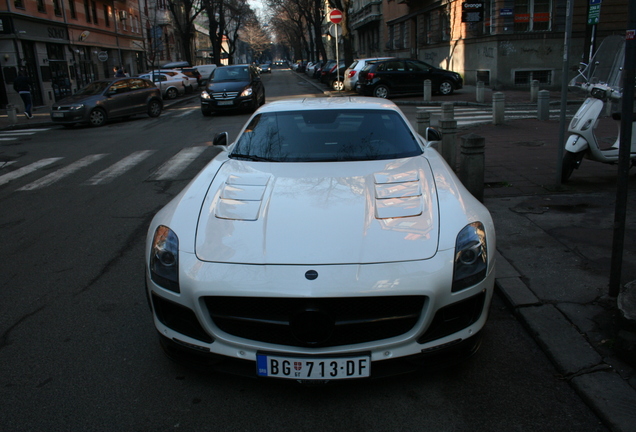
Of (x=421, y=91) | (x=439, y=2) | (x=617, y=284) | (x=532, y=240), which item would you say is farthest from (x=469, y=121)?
(x=439, y=2)

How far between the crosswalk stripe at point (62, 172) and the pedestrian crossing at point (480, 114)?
877 cm

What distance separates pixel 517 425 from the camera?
8.66ft

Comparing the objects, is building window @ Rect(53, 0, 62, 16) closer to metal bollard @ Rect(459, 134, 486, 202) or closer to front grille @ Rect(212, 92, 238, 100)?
front grille @ Rect(212, 92, 238, 100)

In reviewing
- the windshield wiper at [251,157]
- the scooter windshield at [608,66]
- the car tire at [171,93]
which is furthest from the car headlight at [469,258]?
the car tire at [171,93]

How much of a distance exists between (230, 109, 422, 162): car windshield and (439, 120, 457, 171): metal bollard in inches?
134

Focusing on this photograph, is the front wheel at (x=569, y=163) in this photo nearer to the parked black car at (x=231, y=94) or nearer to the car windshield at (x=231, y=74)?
the parked black car at (x=231, y=94)

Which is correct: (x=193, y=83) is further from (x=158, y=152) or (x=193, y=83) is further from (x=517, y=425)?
(x=517, y=425)

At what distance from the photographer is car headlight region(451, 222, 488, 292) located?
9.20 ft

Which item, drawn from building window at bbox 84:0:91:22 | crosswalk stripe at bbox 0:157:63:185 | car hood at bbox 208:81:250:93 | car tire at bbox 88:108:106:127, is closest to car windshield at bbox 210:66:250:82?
car hood at bbox 208:81:250:93

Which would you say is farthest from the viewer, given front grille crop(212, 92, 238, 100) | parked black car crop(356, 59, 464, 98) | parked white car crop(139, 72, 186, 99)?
parked white car crop(139, 72, 186, 99)

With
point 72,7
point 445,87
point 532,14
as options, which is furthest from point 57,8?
point 532,14

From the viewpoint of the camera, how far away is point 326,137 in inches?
176

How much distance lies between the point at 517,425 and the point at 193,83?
33150mm

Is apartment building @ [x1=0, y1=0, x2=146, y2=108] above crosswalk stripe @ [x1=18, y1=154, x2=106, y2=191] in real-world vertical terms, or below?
above
